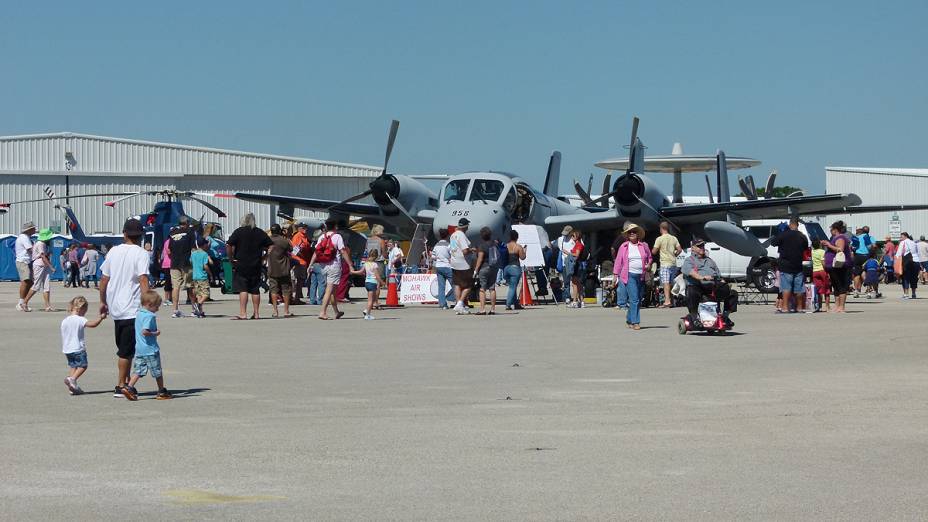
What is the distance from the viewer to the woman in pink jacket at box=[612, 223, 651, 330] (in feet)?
61.9

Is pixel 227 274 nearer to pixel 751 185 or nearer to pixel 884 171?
pixel 751 185

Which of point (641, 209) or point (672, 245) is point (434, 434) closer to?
point (672, 245)

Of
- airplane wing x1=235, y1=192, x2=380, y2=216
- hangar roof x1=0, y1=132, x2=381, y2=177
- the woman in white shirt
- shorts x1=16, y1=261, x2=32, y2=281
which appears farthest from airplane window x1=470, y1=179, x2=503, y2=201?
hangar roof x1=0, y1=132, x2=381, y2=177

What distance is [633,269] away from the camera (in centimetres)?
1919

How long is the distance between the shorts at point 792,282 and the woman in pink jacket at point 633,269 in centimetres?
422

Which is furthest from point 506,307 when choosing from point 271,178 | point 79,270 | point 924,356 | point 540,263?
point 271,178

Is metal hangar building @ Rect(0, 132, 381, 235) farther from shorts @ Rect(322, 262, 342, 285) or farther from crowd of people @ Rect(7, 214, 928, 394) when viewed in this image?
shorts @ Rect(322, 262, 342, 285)

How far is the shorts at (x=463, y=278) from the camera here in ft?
76.6

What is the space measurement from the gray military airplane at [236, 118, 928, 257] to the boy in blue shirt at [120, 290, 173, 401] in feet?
53.6

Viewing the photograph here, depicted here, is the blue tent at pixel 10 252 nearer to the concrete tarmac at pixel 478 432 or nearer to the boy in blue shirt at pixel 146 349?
the concrete tarmac at pixel 478 432

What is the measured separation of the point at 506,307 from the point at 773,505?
18994 mm

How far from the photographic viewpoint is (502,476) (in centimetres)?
729

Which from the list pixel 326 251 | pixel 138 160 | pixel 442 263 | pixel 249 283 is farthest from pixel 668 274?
→ pixel 138 160

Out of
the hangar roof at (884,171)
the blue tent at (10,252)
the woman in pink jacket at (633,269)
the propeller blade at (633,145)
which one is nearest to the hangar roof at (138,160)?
the blue tent at (10,252)
